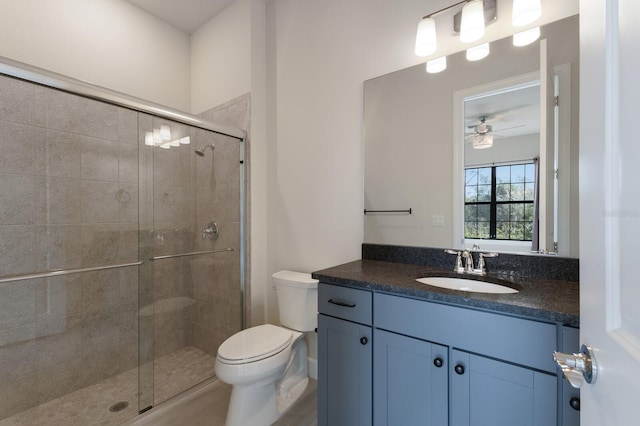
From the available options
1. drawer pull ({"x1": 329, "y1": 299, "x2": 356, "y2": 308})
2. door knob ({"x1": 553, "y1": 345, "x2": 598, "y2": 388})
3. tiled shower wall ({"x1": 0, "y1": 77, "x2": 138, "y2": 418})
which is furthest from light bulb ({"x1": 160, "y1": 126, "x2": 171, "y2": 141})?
door knob ({"x1": 553, "y1": 345, "x2": 598, "y2": 388})

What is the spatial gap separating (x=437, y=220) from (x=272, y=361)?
118 cm

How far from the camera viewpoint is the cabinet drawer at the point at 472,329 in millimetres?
853

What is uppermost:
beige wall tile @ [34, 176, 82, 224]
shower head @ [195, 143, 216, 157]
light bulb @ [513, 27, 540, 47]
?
light bulb @ [513, 27, 540, 47]

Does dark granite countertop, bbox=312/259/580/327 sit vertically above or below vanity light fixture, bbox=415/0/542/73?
below

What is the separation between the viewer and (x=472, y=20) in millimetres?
1341

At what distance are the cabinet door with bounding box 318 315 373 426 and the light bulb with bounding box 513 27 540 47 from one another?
1452 millimetres

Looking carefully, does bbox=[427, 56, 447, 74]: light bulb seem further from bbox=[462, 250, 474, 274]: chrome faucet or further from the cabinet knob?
the cabinet knob

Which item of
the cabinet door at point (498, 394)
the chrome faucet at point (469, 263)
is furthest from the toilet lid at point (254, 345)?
the chrome faucet at point (469, 263)

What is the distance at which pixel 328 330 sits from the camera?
135 centimetres

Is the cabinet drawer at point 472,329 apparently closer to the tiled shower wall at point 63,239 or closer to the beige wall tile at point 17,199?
the tiled shower wall at point 63,239

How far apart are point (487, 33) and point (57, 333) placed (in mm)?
3041

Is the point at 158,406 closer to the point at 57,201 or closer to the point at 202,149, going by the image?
the point at 57,201

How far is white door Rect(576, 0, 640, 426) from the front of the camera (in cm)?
38

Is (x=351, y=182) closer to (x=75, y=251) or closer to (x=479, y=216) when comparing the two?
(x=479, y=216)
